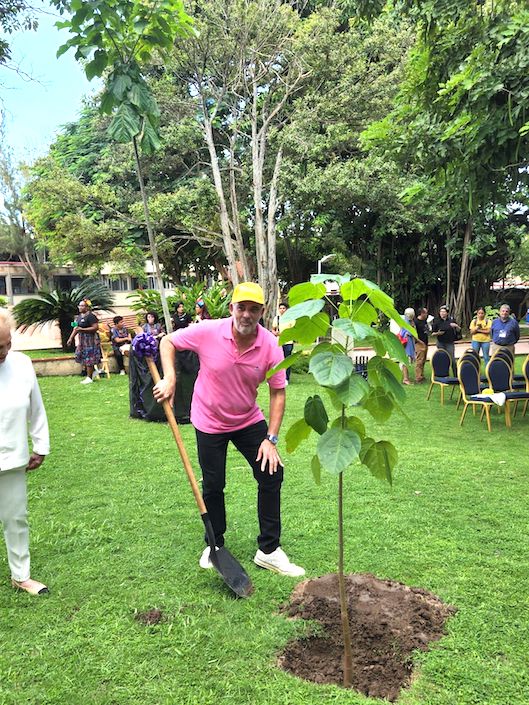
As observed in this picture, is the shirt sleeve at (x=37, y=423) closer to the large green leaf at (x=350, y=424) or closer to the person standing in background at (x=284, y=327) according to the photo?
the person standing in background at (x=284, y=327)

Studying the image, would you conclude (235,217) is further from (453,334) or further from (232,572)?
(232,572)

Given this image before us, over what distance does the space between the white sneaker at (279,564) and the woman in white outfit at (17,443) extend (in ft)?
4.29

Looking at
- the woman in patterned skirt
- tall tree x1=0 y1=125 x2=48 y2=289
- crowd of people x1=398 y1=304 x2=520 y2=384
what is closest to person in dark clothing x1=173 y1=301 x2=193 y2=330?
the woman in patterned skirt

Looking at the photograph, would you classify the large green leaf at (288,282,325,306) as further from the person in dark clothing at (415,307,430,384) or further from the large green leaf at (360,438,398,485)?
the person in dark clothing at (415,307,430,384)

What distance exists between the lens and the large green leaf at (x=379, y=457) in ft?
8.19

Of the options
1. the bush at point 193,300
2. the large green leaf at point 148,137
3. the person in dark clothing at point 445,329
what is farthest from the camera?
the bush at point 193,300

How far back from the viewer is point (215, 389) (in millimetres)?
3309

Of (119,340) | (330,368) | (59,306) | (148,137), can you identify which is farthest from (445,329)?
(59,306)

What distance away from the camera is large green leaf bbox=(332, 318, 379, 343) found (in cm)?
212

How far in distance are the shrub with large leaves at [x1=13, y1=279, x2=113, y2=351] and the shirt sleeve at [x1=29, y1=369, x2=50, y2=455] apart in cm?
1275

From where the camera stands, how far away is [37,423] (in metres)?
3.27

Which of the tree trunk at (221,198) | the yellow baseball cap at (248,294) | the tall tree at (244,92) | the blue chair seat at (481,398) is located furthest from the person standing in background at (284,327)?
the tall tree at (244,92)

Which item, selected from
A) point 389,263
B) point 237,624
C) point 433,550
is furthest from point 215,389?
point 389,263

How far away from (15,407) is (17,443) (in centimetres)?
20
